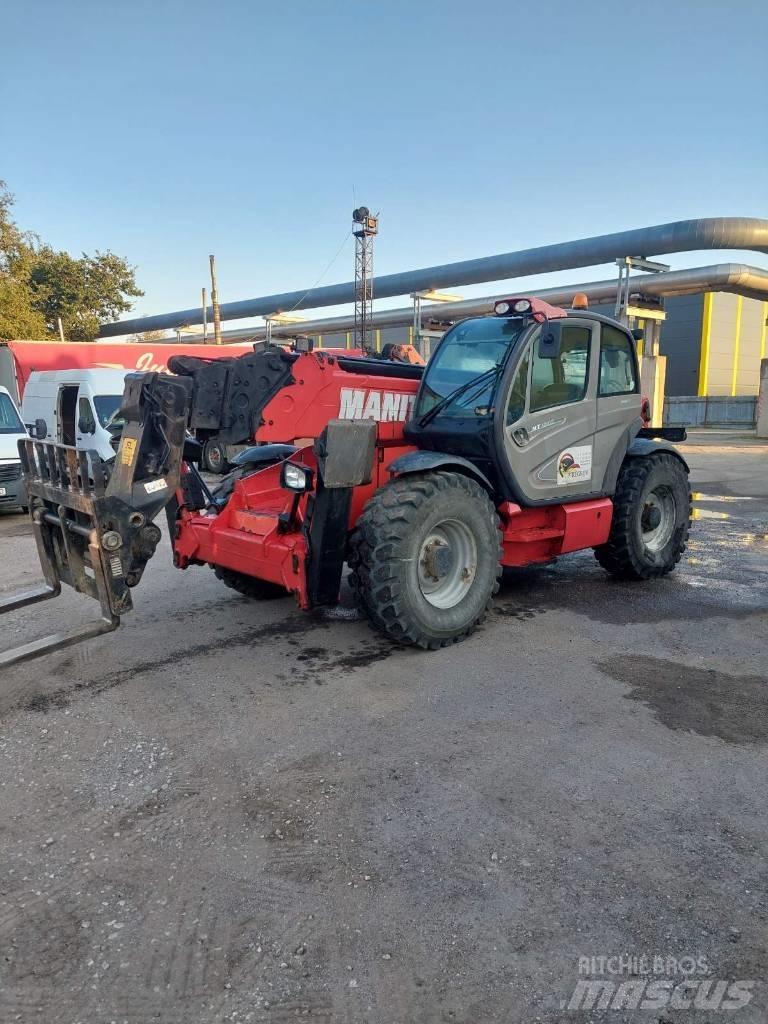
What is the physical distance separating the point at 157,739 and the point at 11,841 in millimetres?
906

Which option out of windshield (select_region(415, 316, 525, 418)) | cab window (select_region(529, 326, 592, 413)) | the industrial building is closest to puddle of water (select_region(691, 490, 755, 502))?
cab window (select_region(529, 326, 592, 413))

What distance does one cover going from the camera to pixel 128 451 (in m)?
4.15

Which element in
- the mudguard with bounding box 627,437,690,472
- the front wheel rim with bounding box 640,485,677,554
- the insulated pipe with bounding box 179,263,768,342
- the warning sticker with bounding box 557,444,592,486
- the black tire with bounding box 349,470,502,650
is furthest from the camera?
the insulated pipe with bounding box 179,263,768,342

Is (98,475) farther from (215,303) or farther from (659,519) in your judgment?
(215,303)

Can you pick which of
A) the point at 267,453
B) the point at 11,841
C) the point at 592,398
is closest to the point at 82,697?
the point at 11,841

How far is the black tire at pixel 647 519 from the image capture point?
6.43 metres

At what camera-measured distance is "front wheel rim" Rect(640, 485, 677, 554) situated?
267 inches

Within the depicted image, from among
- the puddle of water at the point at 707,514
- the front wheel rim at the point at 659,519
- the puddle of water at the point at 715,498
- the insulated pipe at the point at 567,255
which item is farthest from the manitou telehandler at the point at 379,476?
the insulated pipe at the point at 567,255

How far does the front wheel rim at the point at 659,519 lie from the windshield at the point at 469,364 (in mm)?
2348

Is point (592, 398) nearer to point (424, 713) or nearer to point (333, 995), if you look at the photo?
point (424, 713)

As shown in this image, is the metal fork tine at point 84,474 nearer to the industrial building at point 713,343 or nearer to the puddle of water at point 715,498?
the puddle of water at point 715,498

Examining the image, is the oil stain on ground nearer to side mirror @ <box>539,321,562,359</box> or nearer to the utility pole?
side mirror @ <box>539,321,562,359</box>

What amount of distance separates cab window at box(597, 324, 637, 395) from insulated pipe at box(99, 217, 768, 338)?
1547 cm

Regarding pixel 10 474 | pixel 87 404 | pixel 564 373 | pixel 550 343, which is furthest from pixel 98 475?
pixel 87 404
